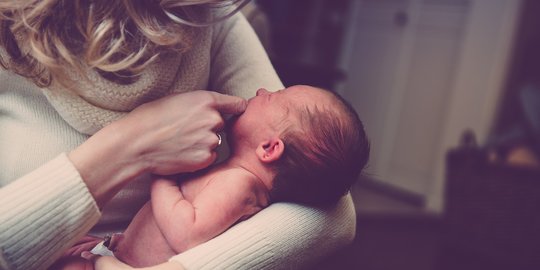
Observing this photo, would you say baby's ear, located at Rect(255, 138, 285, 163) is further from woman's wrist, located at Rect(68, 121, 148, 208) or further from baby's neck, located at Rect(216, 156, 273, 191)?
woman's wrist, located at Rect(68, 121, 148, 208)

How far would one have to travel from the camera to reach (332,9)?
381 cm

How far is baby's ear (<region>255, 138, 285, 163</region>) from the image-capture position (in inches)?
33.1

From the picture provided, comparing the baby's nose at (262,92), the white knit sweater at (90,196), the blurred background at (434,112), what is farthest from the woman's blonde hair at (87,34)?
the blurred background at (434,112)

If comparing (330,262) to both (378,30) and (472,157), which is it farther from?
(378,30)

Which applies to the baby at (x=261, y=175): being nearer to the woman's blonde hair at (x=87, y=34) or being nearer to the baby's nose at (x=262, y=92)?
the baby's nose at (x=262, y=92)

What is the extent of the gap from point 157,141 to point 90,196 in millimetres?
135

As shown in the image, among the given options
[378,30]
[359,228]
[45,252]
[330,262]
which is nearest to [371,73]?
[378,30]

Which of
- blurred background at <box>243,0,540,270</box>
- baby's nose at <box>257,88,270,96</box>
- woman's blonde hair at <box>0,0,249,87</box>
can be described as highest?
woman's blonde hair at <box>0,0,249,87</box>

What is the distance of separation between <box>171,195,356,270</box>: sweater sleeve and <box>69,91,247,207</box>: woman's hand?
0.14 meters

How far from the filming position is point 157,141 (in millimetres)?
783

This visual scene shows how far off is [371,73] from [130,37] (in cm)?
313

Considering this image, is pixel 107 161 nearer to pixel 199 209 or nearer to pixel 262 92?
pixel 199 209

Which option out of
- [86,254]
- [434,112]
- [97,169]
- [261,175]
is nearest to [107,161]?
[97,169]

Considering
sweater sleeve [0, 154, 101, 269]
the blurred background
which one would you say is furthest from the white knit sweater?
the blurred background
